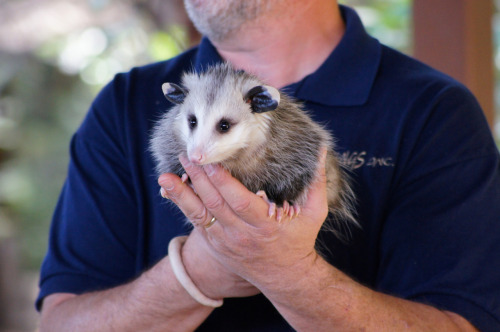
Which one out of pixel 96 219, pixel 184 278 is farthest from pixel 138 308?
pixel 96 219

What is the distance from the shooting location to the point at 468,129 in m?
1.57

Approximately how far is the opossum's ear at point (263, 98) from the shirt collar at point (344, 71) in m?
0.37

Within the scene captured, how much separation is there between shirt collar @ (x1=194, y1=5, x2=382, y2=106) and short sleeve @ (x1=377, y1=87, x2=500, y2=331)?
182 mm

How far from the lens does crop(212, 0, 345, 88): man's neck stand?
1.70 m

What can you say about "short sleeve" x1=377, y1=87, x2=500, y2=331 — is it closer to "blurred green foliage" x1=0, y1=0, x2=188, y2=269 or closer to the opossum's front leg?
the opossum's front leg

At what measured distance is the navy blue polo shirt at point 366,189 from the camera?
1.48 metres

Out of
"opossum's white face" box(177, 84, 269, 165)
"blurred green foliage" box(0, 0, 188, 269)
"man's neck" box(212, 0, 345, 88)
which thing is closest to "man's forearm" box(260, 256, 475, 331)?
"opossum's white face" box(177, 84, 269, 165)

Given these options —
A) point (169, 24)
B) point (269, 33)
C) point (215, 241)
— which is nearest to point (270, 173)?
point (215, 241)

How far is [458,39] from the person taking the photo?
7.76 ft

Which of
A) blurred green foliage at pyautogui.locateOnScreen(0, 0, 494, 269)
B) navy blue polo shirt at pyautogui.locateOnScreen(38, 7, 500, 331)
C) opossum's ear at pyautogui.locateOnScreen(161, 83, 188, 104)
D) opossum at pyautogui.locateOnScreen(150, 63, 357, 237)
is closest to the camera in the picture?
opossum at pyautogui.locateOnScreen(150, 63, 357, 237)

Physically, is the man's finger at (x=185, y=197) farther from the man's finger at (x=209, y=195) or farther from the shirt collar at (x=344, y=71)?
the shirt collar at (x=344, y=71)

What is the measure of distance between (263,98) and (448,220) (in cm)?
58

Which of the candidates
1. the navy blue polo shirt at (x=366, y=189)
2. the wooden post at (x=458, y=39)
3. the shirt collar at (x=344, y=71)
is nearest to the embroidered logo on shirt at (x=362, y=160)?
the navy blue polo shirt at (x=366, y=189)

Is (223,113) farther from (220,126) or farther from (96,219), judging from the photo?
(96,219)
